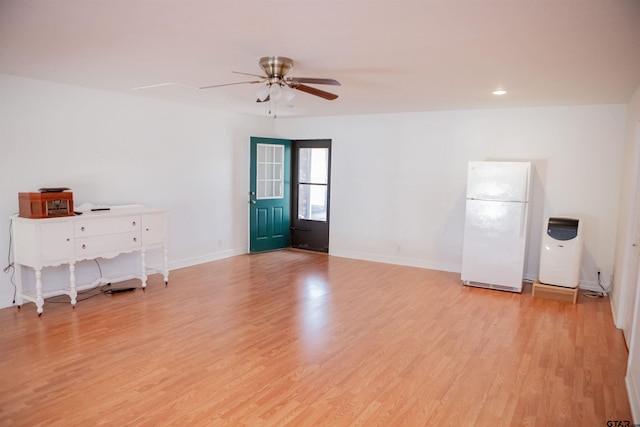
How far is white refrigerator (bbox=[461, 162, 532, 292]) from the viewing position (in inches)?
203

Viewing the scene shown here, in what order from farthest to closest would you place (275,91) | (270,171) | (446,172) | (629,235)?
(270,171)
(446,172)
(629,235)
(275,91)

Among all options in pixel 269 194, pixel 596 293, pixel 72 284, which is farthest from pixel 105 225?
pixel 596 293

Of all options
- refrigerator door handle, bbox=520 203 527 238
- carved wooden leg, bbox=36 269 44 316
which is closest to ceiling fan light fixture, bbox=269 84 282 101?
carved wooden leg, bbox=36 269 44 316

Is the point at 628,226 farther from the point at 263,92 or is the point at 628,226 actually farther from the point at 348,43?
the point at 263,92

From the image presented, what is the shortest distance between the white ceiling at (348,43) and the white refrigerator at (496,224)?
40.8 inches

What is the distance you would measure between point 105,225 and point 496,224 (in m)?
4.59

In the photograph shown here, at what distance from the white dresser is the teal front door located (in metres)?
2.21

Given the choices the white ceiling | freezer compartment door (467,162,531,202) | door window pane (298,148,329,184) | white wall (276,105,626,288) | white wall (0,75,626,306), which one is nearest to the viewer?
the white ceiling

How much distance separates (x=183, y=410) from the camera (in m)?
2.61

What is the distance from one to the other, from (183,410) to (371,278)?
3570 millimetres

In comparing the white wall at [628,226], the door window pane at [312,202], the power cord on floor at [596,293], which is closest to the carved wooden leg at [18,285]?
the door window pane at [312,202]

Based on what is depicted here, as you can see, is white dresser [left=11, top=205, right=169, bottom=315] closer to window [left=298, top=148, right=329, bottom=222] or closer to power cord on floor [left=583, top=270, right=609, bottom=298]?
window [left=298, top=148, right=329, bottom=222]

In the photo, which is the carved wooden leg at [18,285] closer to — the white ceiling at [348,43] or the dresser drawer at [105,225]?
the dresser drawer at [105,225]

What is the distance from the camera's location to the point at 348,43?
9.46 feet
